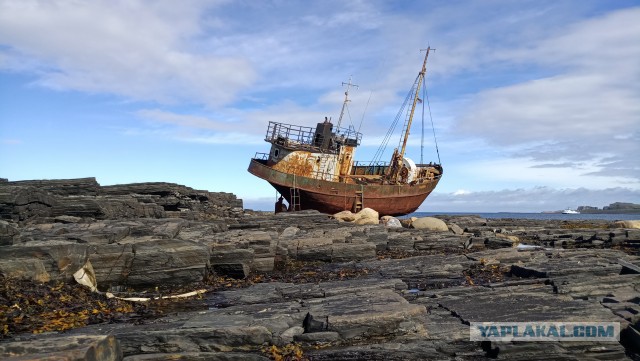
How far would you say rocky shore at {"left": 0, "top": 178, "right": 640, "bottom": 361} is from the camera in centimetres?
671

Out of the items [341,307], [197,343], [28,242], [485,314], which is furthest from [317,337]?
[28,242]

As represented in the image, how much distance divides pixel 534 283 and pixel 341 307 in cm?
588

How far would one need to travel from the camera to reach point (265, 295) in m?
10.5

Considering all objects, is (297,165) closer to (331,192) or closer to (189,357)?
(331,192)

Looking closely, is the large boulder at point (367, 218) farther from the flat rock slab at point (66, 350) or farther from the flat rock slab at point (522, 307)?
the flat rock slab at point (66, 350)

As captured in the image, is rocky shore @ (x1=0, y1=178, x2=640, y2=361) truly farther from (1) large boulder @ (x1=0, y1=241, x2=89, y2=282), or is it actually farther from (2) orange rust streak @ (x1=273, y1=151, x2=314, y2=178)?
(2) orange rust streak @ (x1=273, y1=151, x2=314, y2=178)

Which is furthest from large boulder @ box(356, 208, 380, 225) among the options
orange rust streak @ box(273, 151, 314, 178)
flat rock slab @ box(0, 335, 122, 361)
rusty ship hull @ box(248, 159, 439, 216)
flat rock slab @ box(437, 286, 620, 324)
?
flat rock slab @ box(0, 335, 122, 361)

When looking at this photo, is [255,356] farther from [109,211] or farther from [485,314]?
[109,211]

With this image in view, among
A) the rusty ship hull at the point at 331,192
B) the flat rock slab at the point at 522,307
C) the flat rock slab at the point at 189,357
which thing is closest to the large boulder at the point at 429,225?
the rusty ship hull at the point at 331,192

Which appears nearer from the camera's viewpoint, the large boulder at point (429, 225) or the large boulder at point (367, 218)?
the large boulder at point (429, 225)

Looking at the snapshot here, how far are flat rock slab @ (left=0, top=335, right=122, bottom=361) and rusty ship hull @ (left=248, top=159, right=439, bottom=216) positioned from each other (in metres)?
28.3

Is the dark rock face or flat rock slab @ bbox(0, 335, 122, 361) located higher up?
the dark rock face

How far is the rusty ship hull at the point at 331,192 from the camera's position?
3347 centimetres

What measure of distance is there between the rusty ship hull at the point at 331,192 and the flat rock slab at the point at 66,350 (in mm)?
28330
